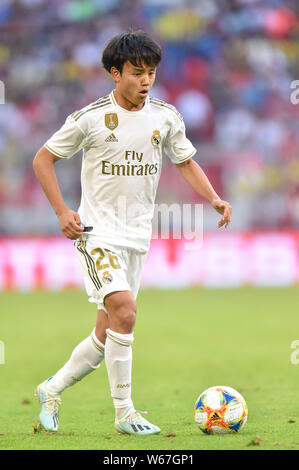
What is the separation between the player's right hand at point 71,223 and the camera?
4.83m

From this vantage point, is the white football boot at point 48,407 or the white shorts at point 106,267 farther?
the white football boot at point 48,407

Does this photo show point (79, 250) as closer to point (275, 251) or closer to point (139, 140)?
point (139, 140)

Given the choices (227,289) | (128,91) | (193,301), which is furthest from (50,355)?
(227,289)

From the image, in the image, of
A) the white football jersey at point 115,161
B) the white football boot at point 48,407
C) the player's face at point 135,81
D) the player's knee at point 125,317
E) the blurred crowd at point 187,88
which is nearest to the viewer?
the player's knee at point 125,317

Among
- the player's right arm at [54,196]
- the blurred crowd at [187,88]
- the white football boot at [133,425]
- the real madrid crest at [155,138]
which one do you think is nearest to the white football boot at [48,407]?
the white football boot at [133,425]

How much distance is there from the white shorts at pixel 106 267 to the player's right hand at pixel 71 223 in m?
0.18

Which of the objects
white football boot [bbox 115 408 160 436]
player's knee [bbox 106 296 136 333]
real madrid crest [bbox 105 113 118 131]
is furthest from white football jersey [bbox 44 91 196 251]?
white football boot [bbox 115 408 160 436]

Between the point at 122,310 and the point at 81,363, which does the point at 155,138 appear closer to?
the point at 122,310

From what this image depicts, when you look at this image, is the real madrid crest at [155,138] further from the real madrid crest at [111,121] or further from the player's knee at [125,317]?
the player's knee at [125,317]

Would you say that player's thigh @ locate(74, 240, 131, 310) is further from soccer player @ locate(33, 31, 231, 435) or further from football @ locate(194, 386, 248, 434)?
football @ locate(194, 386, 248, 434)

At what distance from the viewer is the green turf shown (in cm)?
482

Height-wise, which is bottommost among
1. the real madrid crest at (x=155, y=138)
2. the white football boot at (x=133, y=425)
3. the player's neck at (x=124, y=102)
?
the white football boot at (x=133, y=425)

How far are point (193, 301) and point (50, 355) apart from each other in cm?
552

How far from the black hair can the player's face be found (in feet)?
0.10
